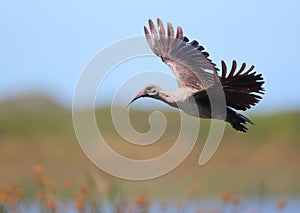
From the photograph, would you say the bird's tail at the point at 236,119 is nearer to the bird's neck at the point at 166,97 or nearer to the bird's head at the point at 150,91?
the bird's neck at the point at 166,97

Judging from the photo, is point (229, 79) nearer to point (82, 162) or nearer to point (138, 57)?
point (138, 57)

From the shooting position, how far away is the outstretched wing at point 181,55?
850 centimetres

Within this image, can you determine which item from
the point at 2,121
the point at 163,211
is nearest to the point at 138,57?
the point at 163,211

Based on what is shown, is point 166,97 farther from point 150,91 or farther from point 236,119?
point 236,119

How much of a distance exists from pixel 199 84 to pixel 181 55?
0.51 meters

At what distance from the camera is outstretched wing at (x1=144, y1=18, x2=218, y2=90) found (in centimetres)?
850

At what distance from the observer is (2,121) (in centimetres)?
2119

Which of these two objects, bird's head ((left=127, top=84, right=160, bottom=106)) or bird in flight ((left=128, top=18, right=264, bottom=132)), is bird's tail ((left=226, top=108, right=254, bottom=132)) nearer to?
bird in flight ((left=128, top=18, right=264, bottom=132))

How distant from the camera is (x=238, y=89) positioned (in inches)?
316

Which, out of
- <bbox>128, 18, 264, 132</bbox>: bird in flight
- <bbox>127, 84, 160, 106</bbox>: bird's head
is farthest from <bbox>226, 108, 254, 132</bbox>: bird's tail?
<bbox>127, 84, 160, 106</bbox>: bird's head

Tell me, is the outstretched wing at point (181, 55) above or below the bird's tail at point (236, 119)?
above

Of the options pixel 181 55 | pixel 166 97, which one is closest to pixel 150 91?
pixel 166 97

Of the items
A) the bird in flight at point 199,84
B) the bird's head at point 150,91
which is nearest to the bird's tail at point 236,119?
the bird in flight at point 199,84

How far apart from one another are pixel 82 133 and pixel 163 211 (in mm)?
1582
